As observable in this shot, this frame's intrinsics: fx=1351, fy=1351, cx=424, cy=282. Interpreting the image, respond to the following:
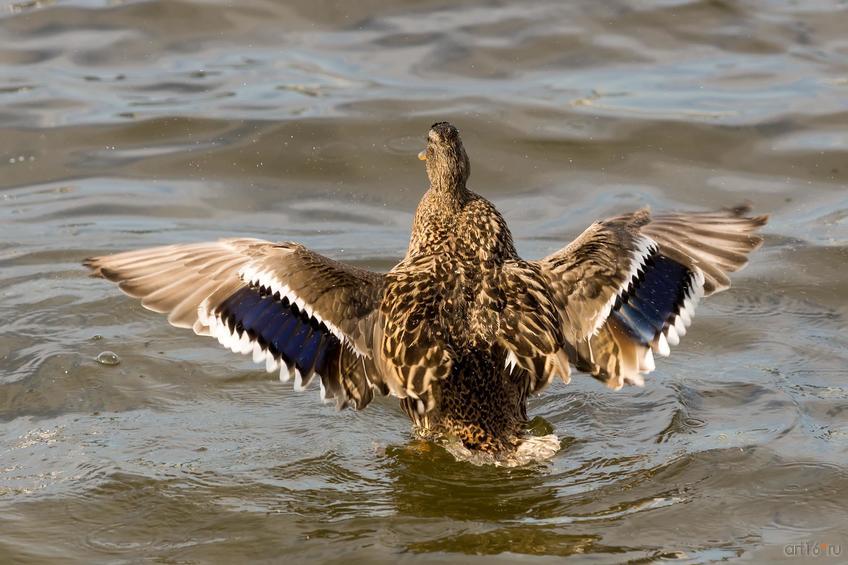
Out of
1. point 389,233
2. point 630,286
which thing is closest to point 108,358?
point 389,233

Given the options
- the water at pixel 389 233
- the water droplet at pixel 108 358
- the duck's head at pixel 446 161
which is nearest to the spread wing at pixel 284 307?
the water at pixel 389 233

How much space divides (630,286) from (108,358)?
268 cm

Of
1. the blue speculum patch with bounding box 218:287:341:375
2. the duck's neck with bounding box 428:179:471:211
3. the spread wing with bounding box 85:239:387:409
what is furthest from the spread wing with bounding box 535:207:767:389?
the blue speculum patch with bounding box 218:287:341:375

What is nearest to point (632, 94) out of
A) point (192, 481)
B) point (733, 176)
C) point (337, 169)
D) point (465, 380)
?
point (733, 176)

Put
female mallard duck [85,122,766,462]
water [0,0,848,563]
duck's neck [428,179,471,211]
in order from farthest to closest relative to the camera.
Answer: duck's neck [428,179,471,211] < female mallard duck [85,122,766,462] < water [0,0,848,563]

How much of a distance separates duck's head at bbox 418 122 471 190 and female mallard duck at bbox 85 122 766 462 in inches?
12.8

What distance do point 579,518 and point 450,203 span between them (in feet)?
5.83

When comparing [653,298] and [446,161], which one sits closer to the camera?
[653,298]

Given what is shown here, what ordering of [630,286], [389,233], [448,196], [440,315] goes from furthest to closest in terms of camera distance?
[389,233]
[448,196]
[630,286]
[440,315]

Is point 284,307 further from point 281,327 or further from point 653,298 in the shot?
point 653,298

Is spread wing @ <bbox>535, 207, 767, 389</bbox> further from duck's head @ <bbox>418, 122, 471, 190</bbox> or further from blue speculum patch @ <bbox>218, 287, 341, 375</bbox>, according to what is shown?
blue speculum patch @ <bbox>218, 287, 341, 375</bbox>

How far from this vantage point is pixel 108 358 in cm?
685

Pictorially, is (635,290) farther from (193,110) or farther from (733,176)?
(193,110)

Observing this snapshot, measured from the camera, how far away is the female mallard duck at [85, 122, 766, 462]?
570 centimetres
